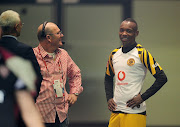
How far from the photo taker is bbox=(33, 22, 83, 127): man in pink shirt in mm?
3387

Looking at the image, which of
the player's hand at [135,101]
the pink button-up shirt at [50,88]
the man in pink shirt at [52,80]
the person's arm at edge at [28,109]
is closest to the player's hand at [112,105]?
the player's hand at [135,101]

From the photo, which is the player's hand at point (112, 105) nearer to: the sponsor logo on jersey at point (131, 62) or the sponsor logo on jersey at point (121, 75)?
the sponsor logo on jersey at point (121, 75)

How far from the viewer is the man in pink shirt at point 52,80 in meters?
3.39

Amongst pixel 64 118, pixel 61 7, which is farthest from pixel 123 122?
pixel 61 7

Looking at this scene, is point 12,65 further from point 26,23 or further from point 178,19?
point 178,19

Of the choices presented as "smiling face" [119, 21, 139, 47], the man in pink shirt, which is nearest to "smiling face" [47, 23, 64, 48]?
the man in pink shirt

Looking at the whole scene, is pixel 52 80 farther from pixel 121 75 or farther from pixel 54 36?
pixel 121 75

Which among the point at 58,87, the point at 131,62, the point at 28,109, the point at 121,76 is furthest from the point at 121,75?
the point at 28,109

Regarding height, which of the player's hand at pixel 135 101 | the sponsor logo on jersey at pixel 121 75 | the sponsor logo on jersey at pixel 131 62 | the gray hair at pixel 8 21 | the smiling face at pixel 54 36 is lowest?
the player's hand at pixel 135 101

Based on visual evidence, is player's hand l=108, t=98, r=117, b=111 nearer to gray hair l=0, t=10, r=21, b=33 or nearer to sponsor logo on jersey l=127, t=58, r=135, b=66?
sponsor logo on jersey l=127, t=58, r=135, b=66

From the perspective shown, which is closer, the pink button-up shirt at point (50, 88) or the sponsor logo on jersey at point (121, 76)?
the pink button-up shirt at point (50, 88)

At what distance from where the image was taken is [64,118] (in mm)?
3480

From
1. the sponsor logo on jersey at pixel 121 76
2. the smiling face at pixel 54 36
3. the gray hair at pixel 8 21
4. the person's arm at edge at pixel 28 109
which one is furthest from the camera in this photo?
the sponsor logo on jersey at pixel 121 76

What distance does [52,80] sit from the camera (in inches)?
134
